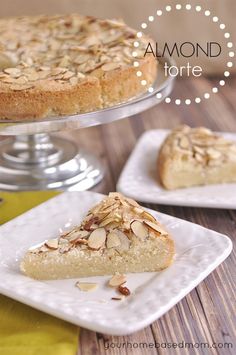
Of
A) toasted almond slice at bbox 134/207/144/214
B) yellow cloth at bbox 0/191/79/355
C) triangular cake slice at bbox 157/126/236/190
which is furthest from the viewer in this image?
triangular cake slice at bbox 157/126/236/190

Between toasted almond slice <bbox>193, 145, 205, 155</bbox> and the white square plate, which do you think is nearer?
the white square plate

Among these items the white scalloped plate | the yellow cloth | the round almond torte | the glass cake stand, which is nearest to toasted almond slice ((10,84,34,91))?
the round almond torte

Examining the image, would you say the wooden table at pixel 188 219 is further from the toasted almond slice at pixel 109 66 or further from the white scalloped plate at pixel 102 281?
the toasted almond slice at pixel 109 66

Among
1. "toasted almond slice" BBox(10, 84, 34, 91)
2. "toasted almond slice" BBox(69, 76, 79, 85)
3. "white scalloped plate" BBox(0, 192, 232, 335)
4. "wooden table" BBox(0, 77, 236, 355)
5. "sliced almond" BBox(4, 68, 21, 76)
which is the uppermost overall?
"sliced almond" BBox(4, 68, 21, 76)

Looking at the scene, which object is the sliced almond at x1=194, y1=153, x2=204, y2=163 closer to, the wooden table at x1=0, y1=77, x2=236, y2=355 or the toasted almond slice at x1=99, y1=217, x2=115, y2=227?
the wooden table at x1=0, y1=77, x2=236, y2=355

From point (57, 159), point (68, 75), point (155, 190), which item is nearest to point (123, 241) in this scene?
point (155, 190)

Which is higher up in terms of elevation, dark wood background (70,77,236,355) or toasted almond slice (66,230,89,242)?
toasted almond slice (66,230,89,242)
